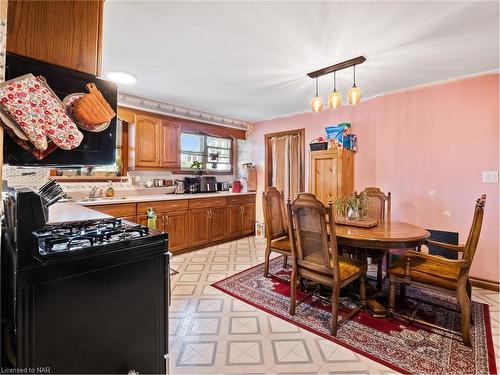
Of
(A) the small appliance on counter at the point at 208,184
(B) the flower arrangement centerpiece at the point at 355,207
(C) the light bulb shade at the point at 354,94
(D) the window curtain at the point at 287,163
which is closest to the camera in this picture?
(C) the light bulb shade at the point at 354,94

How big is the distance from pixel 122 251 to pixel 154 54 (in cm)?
204

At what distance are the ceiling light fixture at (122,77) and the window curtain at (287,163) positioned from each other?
273 cm

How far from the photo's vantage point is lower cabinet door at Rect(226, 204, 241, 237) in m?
4.53

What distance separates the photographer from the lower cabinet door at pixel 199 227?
3.93 metres

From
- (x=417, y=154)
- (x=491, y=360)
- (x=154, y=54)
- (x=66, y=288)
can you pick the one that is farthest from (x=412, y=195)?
(x=66, y=288)

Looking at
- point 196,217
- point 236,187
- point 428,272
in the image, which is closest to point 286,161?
point 236,187

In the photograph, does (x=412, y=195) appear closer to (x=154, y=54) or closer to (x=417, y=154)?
(x=417, y=154)

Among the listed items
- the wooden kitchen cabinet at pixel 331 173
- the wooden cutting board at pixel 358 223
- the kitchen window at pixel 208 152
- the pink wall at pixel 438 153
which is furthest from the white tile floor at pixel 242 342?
the kitchen window at pixel 208 152

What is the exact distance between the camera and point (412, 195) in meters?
3.21

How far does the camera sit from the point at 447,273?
6.31 ft

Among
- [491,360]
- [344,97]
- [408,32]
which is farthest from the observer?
[344,97]

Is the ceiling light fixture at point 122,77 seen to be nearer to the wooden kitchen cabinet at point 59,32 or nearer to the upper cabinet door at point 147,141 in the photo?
the upper cabinet door at point 147,141

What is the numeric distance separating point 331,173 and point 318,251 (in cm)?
183

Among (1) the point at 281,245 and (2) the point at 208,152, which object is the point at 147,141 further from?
(1) the point at 281,245
